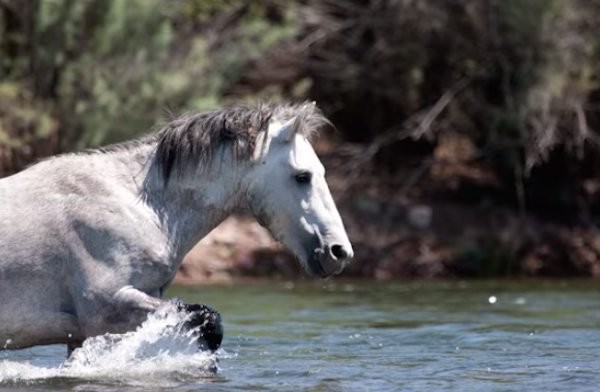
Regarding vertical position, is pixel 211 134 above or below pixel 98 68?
below

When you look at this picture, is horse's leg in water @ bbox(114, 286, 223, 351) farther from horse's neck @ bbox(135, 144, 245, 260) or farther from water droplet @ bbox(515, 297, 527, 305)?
water droplet @ bbox(515, 297, 527, 305)

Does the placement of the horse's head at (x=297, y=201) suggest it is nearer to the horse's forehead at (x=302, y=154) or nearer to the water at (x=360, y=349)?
the horse's forehead at (x=302, y=154)

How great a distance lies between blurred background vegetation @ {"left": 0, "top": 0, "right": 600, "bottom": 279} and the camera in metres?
16.8

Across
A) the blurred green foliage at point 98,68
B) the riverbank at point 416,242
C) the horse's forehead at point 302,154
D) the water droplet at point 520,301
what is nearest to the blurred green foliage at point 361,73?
the blurred green foliage at point 98,68

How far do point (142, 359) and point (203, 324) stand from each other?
0.45m

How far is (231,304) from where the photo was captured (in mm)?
13469

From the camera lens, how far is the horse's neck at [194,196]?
7.90 meters

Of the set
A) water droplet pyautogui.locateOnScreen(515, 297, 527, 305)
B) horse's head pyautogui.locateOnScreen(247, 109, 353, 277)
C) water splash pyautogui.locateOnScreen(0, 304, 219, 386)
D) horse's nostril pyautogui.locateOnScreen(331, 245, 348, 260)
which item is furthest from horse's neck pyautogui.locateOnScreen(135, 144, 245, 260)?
water droplet pyautogui.locateOnScreen(515, 297, 527, 305)

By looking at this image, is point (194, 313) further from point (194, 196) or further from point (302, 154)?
point (302, 154)

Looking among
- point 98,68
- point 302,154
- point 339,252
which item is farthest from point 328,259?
point 98,68

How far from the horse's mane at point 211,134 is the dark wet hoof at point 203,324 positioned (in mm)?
774

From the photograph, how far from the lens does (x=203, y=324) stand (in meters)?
7.62

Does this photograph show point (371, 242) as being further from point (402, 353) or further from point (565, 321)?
point (402, 353)

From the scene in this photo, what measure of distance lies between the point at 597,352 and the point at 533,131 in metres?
7.74
